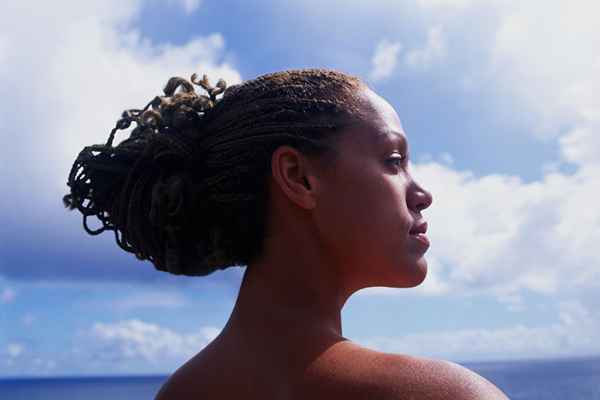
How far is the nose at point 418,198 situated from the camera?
11.3 ft

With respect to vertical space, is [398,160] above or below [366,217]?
above

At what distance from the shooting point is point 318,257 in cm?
339

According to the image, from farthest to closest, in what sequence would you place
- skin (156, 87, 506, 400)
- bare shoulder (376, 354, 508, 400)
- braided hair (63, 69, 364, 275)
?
braided hair (63, 69, 364, 275), skin (156, 87, 506, 400), bare shoulder (376, 354, 508, 400)

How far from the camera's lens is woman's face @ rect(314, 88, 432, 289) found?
10.9ft

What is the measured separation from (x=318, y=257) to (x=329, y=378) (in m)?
0.58

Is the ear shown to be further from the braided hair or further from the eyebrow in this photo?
the eyebrow

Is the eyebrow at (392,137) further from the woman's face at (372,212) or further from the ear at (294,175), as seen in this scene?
the ear at (294,175)

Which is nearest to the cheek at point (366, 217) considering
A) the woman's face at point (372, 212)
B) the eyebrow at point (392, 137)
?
the woman's face at point (372, 212)

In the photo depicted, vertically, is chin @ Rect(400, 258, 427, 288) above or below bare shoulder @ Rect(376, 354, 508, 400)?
above

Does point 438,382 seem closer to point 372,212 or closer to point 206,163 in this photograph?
point 372,212

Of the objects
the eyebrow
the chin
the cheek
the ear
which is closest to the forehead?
the eyebrow

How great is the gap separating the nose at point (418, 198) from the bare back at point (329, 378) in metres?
0.72

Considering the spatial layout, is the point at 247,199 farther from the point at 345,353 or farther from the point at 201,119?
the point at 345,353

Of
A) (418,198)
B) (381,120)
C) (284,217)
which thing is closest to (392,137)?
(381,120)
